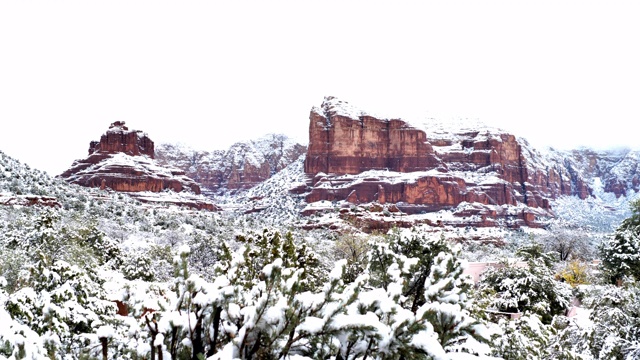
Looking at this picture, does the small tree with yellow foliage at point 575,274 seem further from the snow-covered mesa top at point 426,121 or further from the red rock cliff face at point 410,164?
the snow-covered mesa top at point 426,121

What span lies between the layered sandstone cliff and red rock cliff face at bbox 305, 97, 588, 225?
103ft

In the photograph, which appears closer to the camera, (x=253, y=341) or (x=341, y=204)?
(x=253, y=341)

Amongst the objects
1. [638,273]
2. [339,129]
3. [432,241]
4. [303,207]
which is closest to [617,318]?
[432,241]

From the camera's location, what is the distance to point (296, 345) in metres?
3.16

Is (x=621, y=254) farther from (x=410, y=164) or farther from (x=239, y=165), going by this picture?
(x=239, y=165)

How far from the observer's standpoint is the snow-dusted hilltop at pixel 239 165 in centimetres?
17838

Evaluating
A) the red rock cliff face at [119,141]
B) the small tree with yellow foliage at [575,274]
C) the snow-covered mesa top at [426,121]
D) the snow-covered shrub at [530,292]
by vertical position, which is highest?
the snow-covered mesa top at [426,121]

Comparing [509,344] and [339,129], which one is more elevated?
[339,129]

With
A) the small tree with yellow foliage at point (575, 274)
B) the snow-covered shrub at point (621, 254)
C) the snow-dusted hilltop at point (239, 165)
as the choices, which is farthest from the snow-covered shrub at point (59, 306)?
the snow-dusted hilltop at point (239, 165)

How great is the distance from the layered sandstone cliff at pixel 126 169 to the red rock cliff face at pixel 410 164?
103 ft

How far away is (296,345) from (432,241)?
11900mm

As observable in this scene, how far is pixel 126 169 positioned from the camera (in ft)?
347

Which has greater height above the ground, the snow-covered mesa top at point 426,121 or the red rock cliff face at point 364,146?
the snow-covered mesa top at point 426,121

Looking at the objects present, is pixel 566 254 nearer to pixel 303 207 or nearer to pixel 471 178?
pixel 303 207
